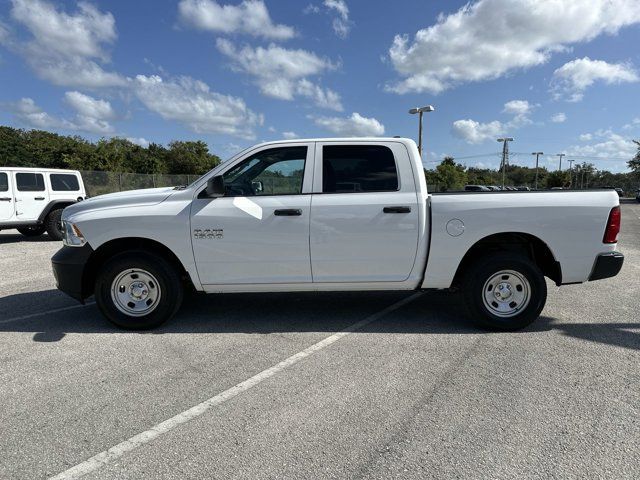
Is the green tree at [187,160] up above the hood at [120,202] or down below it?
above

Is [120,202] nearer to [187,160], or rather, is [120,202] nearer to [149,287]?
[149,287]

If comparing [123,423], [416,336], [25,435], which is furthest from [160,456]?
[416,336]

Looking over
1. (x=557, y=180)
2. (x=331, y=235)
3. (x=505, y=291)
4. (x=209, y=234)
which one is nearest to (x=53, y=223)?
(x=209, y=234)

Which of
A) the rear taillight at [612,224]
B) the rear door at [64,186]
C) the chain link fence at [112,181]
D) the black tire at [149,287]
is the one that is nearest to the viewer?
the rear taillight at [612,224]

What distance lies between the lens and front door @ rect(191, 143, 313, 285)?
436 cm

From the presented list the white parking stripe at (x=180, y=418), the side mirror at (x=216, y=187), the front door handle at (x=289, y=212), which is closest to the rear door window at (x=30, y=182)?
the side mirror at (x=216, y=187)

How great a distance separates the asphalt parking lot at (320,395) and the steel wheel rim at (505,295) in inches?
10.3

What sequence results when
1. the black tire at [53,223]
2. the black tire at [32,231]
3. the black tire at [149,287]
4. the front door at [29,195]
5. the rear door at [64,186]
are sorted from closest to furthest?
the black tire at [149,287] < the front door at [29,195] < the black tire at [53,223] < the rear door at [64,186] < the black tire at [32,231]

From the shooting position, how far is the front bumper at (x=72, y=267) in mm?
4449

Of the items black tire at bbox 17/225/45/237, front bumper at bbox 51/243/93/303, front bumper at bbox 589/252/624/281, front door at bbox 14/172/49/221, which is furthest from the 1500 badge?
black tire at bbox 17/225/45/237

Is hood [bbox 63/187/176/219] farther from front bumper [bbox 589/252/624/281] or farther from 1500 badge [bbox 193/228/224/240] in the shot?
front bumper [bbox 589/252/624/281]

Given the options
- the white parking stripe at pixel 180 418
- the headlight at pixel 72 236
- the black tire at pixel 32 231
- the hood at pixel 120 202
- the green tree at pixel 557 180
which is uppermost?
the green tree at pixel 557 180

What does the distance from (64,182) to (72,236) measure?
8.91m

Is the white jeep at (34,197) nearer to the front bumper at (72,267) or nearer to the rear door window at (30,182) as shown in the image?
the rear door window at (30,182)
